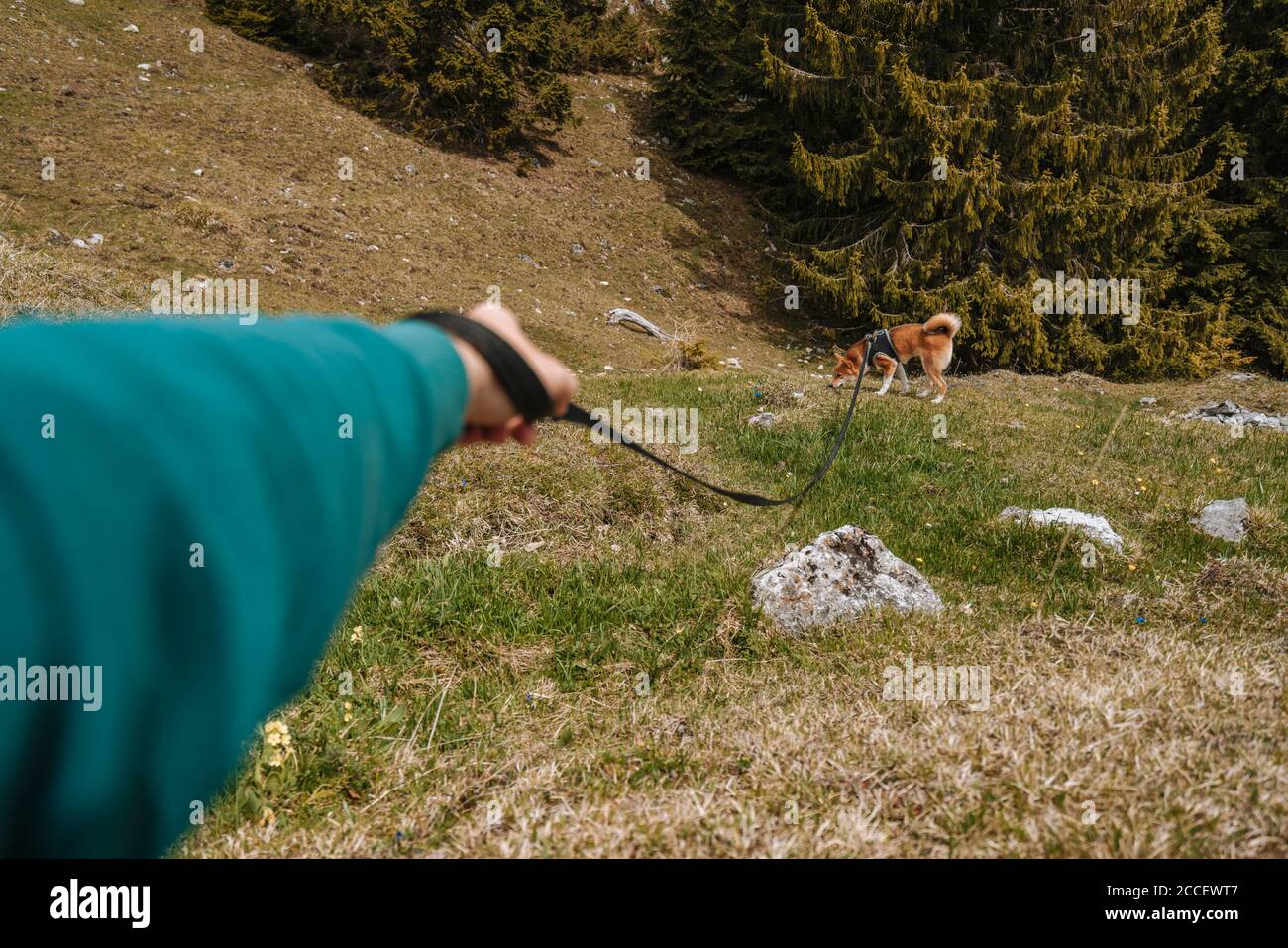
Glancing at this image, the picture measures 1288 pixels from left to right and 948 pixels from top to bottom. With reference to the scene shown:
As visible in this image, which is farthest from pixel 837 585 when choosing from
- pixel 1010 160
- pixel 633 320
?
pixel 1010 160

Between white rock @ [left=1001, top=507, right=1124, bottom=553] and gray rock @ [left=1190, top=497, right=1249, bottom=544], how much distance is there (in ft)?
2.65

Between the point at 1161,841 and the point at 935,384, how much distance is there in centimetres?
1061

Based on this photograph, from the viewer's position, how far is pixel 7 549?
0.62 m

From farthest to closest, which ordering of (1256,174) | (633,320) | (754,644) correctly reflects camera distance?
(1256,174) < (633,320) < (754,644)

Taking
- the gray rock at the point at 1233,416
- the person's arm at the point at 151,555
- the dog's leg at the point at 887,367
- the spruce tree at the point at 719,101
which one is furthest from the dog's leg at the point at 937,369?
the spruce tree at the point at 719,101

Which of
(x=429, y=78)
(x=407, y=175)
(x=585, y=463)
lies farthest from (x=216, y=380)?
(x=429, y=78)

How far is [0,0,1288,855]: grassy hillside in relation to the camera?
219 cm

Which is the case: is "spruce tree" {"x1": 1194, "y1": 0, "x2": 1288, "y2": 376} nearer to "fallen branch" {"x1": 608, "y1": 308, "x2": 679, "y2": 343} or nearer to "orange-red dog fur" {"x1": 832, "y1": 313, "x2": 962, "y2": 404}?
"orange-red dog fur" {"x1": 832, "y1": 313, "x2": 962, "y2": 404}

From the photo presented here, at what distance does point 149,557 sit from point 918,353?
41.5 feet

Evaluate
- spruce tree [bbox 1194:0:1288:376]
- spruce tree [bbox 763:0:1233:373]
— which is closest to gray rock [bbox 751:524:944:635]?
spruce tree [bbox 763:0:1233:373]

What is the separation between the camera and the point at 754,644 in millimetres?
4133

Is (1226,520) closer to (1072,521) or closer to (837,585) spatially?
(1072,521)

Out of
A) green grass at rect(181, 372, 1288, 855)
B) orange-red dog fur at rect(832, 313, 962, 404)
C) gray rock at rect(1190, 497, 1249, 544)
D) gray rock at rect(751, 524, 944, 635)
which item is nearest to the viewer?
green grass at rect(181, 372, 1288, 855)
